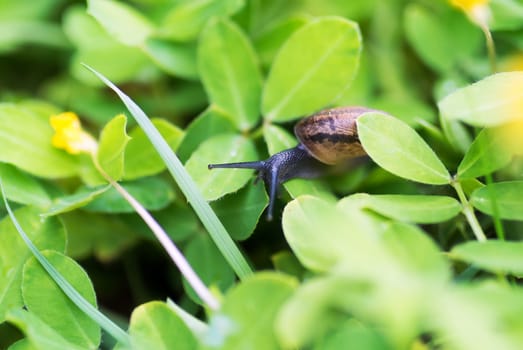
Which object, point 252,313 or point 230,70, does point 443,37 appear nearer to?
point 230,70

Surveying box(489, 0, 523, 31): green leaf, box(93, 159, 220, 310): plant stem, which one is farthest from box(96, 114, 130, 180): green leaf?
box(489, 0, 523, 31): green leaf

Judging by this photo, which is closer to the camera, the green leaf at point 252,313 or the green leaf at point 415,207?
the green leaf at point 252,313

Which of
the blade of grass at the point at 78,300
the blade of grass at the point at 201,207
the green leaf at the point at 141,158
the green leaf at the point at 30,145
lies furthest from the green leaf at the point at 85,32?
the blade of grass at the point at 78,300

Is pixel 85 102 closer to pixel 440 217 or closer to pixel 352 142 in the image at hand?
pixel 352 142

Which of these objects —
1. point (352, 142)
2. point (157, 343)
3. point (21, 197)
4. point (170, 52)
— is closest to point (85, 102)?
point (170, 52)

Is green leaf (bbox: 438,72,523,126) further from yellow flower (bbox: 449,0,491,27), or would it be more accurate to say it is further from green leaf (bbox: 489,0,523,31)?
green leaf (bbox: 489,0,523,31)

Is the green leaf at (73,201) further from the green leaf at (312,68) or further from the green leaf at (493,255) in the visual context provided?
the green leaf at (493,255)

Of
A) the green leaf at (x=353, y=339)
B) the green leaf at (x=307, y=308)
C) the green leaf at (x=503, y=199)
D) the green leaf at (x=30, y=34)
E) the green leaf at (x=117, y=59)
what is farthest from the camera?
the green leaf at (x=30, y=34)
